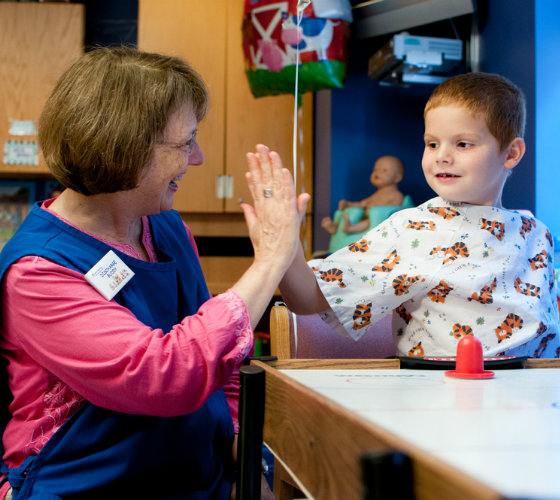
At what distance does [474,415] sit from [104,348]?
Result: 51 centimetres

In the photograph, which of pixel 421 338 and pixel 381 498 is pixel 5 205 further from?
pixel 381 498

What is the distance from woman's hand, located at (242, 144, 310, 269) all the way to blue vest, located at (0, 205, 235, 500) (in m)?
0.21

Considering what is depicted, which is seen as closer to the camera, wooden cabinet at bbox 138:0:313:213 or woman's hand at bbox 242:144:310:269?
woman's hand at bbox 242:144:310:269

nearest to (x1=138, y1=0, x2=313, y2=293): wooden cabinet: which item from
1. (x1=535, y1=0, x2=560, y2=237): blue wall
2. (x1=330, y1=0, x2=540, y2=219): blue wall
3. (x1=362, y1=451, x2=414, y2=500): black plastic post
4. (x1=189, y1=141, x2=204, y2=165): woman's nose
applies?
(x1=330, y1=0, x2=540, y2=219): blue wall

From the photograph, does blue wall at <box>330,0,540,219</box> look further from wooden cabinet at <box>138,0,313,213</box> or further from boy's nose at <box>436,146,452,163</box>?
boy's nose at <box>436,146,452,163</box>

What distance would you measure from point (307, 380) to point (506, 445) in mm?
324

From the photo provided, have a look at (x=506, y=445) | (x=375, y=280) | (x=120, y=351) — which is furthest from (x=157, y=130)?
(x=506, y=445)

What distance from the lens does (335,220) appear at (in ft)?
10.1

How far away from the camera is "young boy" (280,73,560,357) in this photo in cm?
124

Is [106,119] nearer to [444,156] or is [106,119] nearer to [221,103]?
[444,156]

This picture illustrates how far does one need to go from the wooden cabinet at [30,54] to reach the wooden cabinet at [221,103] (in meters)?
0.41

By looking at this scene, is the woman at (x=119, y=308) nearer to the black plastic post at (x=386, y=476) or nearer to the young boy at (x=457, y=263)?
the young boy at (x=457, y=263)

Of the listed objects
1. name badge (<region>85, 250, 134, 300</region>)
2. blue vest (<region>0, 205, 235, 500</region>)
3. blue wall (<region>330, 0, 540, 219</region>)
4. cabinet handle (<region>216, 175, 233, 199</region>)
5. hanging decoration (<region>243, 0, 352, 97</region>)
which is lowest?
blue vest (<region>0, 205, 235, 500</region>)

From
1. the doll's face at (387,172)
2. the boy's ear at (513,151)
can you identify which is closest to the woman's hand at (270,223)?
the boy's ear at (513,151)
